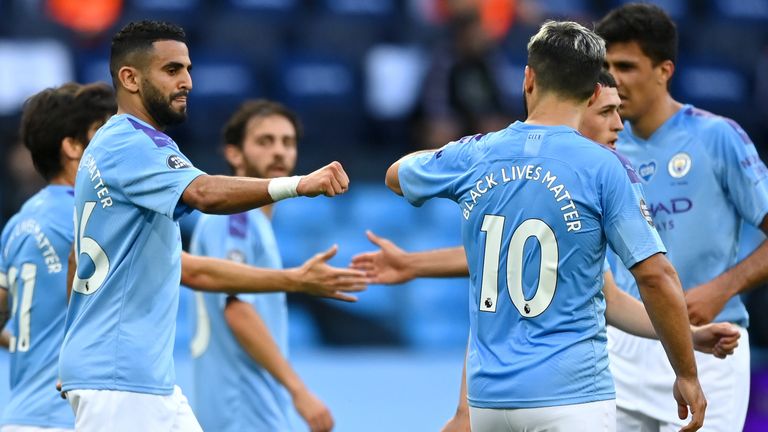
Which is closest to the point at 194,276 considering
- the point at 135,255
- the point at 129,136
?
the point at 135,255

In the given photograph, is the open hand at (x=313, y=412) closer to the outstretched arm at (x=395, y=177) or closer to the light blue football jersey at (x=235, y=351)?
the light blue football jersey at (x=235, y=351)

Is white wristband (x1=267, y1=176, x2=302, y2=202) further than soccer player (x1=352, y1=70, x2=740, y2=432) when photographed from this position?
No

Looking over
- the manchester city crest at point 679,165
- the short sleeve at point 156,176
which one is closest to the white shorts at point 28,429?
the short sleeve at point 156,176

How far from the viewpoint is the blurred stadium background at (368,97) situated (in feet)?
39.4

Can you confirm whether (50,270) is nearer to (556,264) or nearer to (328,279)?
(328,279)

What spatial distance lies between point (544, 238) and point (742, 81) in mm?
11748

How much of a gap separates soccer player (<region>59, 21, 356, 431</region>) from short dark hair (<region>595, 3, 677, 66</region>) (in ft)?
7.66

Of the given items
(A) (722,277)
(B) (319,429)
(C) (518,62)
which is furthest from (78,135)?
(C) (518,62)

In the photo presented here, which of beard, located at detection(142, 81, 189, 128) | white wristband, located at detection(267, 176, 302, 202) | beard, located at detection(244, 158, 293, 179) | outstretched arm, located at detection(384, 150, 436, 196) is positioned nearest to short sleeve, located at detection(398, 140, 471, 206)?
outstretched arm, located at detection(384, 150, 436, 196)

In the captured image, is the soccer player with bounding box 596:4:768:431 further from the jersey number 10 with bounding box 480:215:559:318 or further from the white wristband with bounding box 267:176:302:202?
the white wristband with bounding box 267:176:302:202

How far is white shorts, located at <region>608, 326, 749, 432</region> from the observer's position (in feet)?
20.7

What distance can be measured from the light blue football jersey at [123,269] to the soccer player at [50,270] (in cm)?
82

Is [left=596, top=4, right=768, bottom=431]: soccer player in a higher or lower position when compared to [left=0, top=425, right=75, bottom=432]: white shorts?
higher

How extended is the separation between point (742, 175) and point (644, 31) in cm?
89
